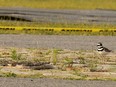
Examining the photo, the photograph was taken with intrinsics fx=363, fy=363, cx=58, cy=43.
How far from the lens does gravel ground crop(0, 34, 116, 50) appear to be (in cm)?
1479

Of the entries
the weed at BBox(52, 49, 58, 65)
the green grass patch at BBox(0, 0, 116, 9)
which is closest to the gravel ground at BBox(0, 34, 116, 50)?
the weed at BBox(52, 49, 58, 65)

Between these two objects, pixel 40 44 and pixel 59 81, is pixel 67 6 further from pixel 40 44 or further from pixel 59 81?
pixel 59 81

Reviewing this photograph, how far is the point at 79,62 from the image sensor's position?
36.4 feet

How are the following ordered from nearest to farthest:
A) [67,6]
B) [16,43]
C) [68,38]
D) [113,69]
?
1. [113,69]
2. [16,43]
3. [68,38]
4. [67,6]

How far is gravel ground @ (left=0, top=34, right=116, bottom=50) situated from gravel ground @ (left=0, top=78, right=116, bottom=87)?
5.57 metres

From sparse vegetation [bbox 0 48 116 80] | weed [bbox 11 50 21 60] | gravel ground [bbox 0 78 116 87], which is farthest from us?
weed [bbox 11 50 21 60]

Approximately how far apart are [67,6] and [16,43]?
2499cm

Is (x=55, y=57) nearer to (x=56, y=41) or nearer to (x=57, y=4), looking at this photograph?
(x=56, y=41)

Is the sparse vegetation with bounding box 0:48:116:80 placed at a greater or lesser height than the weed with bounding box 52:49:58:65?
lesser

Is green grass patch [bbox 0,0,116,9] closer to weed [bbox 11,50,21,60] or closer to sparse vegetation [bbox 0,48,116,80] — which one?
weed [bbox 11,50,21,60]

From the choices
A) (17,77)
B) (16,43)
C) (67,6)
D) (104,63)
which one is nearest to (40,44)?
(16,43)

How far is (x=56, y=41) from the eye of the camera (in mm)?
16172

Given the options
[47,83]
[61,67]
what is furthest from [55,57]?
[47,83]

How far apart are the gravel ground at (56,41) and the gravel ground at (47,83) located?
219 inches
